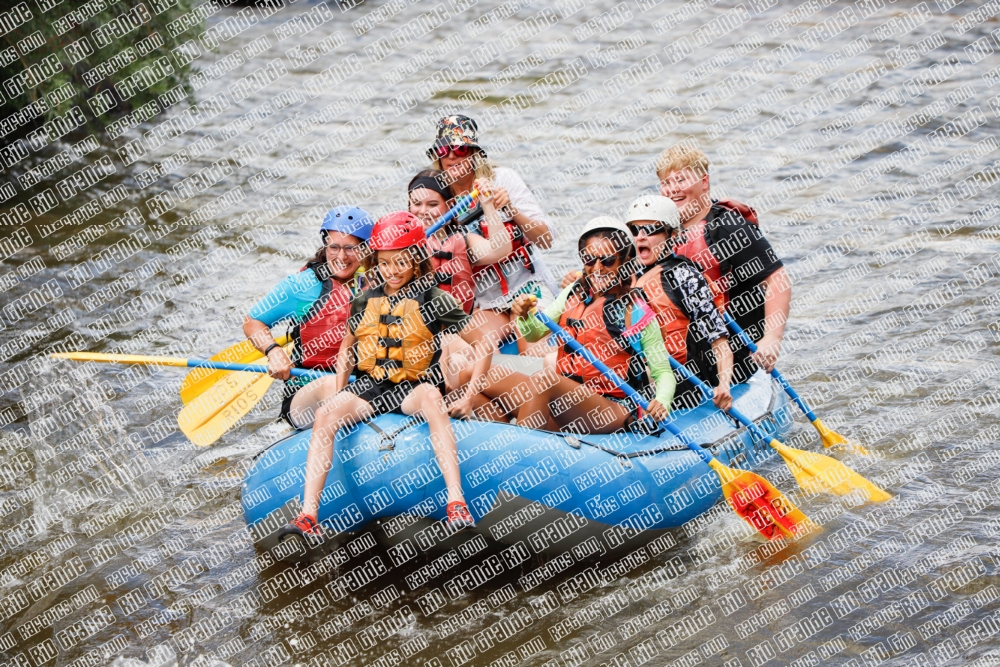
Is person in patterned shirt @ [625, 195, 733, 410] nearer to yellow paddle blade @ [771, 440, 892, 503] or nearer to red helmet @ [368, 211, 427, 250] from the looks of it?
yellow paddle blade @ [771, 440, 892, 503]

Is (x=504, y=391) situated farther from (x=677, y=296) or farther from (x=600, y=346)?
(x=677, y=296)

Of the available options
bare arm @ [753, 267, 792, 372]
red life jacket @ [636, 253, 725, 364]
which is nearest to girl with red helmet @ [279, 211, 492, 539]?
red life jacket @ [636, 253, 725, 364]

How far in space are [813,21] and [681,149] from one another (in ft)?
33.3

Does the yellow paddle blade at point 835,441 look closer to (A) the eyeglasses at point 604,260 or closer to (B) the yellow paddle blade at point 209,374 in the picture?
(A) the eyeglasses at point 604,260

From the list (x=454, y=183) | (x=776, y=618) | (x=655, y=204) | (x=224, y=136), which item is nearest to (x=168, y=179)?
(x=224, y=136)

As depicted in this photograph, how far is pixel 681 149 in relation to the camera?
5387 millimetres

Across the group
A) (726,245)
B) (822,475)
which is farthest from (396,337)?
(822,475)

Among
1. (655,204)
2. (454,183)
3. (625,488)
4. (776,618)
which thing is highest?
(454,183)

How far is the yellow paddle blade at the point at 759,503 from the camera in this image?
4902 mm

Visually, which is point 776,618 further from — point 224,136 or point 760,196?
point 224,136

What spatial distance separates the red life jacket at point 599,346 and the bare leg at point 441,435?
25.6 inches

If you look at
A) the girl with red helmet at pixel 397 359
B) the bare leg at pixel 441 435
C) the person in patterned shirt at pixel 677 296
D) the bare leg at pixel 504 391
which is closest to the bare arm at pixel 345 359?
the girl with red helmet at pixel 397 359

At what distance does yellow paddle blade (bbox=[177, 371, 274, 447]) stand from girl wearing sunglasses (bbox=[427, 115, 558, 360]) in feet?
4.05

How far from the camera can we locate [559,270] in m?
8.95
